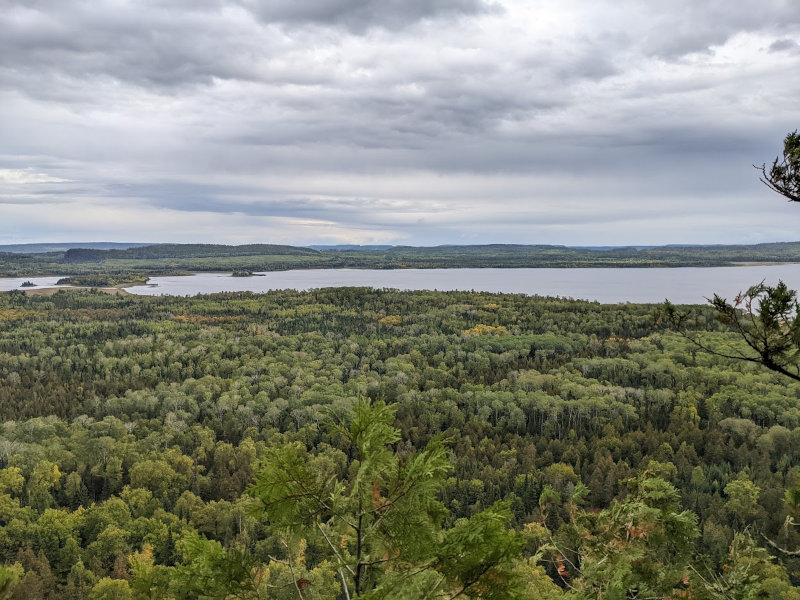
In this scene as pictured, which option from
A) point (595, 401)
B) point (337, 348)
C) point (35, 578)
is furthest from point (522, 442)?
point (337, 348)

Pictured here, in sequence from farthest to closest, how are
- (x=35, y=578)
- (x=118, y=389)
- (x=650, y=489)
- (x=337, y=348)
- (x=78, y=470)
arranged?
(x=337, y=348) < (x=118, y=389) < (x=78, y=470) < (x=35, y=578) < (x=650, y=489)

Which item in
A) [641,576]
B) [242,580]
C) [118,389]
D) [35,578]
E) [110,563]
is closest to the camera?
[242,580]

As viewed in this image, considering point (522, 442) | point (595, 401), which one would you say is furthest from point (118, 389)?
point (595, 401)

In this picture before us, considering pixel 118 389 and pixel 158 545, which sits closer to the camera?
pixel 158 545

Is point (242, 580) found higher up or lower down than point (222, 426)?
higher up

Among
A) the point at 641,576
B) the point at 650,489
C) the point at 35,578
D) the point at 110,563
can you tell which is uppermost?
the point at 650,489

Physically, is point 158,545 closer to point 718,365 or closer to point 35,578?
point 35,578
